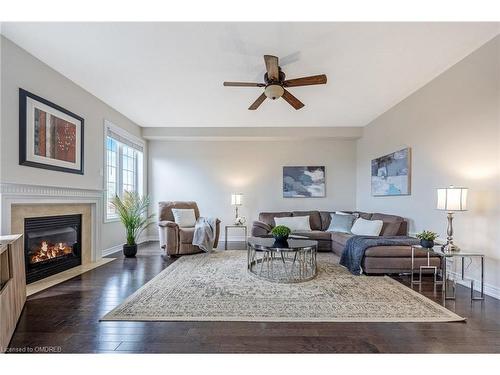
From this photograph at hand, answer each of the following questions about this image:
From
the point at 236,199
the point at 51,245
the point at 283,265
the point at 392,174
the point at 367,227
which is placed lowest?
the point at 283,265

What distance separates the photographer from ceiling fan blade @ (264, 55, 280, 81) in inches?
109

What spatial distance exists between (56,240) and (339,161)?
5.78 metres

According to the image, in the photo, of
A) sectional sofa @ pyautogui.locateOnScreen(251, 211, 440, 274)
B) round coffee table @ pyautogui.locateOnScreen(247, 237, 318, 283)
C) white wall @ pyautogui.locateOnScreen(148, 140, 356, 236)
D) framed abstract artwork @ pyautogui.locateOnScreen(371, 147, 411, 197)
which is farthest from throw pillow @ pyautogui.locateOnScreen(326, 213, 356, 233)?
round coffee table @ pyautogui.locateOnScreen(247, 237, 318, 283)

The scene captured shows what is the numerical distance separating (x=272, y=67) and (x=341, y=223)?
3.48 meters

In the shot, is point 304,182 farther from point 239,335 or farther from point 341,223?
point 239,335

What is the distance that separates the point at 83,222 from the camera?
13.7ft

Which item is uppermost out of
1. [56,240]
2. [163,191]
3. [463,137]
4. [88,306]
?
[463,137]

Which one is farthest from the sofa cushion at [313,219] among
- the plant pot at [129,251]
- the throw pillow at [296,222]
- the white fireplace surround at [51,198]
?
the white fireplace surround at [51,198]

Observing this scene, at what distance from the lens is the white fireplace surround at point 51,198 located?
2736 mm

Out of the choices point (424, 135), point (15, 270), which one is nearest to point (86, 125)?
point (15, 270)

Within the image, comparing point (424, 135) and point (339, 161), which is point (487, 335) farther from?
point (339, 161)

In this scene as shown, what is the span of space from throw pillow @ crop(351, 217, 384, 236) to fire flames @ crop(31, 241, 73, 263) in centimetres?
460

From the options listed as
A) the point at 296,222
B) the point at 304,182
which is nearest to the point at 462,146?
the point at 296,222

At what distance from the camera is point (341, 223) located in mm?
5277
